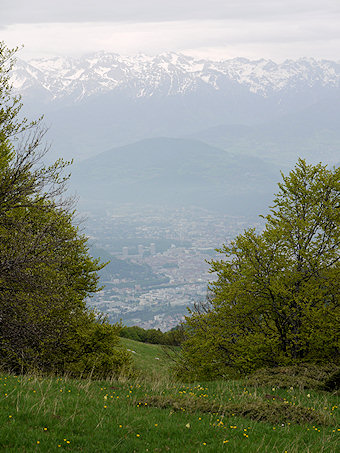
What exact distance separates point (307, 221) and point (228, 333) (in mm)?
7131

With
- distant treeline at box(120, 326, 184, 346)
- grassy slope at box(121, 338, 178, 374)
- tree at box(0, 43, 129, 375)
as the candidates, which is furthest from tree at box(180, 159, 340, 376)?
distant treeline at box(120, 326, 184, 346)

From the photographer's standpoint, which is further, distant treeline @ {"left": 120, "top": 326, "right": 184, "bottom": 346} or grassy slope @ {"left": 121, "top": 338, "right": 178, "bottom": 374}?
distant treeline @ {"left": 120, "top": 326, "right": 184, "bottom": 346}

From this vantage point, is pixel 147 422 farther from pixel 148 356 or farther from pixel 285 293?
pixel 148 356

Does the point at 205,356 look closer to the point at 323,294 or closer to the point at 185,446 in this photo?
the point at 323,294

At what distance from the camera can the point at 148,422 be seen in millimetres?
8797

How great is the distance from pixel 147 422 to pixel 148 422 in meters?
0.05

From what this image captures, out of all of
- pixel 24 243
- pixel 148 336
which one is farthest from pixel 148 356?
pixel 24 243

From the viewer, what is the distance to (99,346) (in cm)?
2231

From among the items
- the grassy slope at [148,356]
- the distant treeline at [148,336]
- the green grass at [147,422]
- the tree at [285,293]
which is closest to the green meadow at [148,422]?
the green grass at [147,422]

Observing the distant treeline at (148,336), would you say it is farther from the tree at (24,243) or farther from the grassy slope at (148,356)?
the tree at (24,243)

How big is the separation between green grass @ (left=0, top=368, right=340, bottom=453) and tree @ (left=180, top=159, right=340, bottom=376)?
297 inches

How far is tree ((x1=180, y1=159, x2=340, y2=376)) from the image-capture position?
760 inches

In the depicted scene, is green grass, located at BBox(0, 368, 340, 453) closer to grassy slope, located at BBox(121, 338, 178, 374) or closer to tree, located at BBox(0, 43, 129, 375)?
tree, located at BBox(0, 43, 129, 375)

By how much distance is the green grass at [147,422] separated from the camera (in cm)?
766
